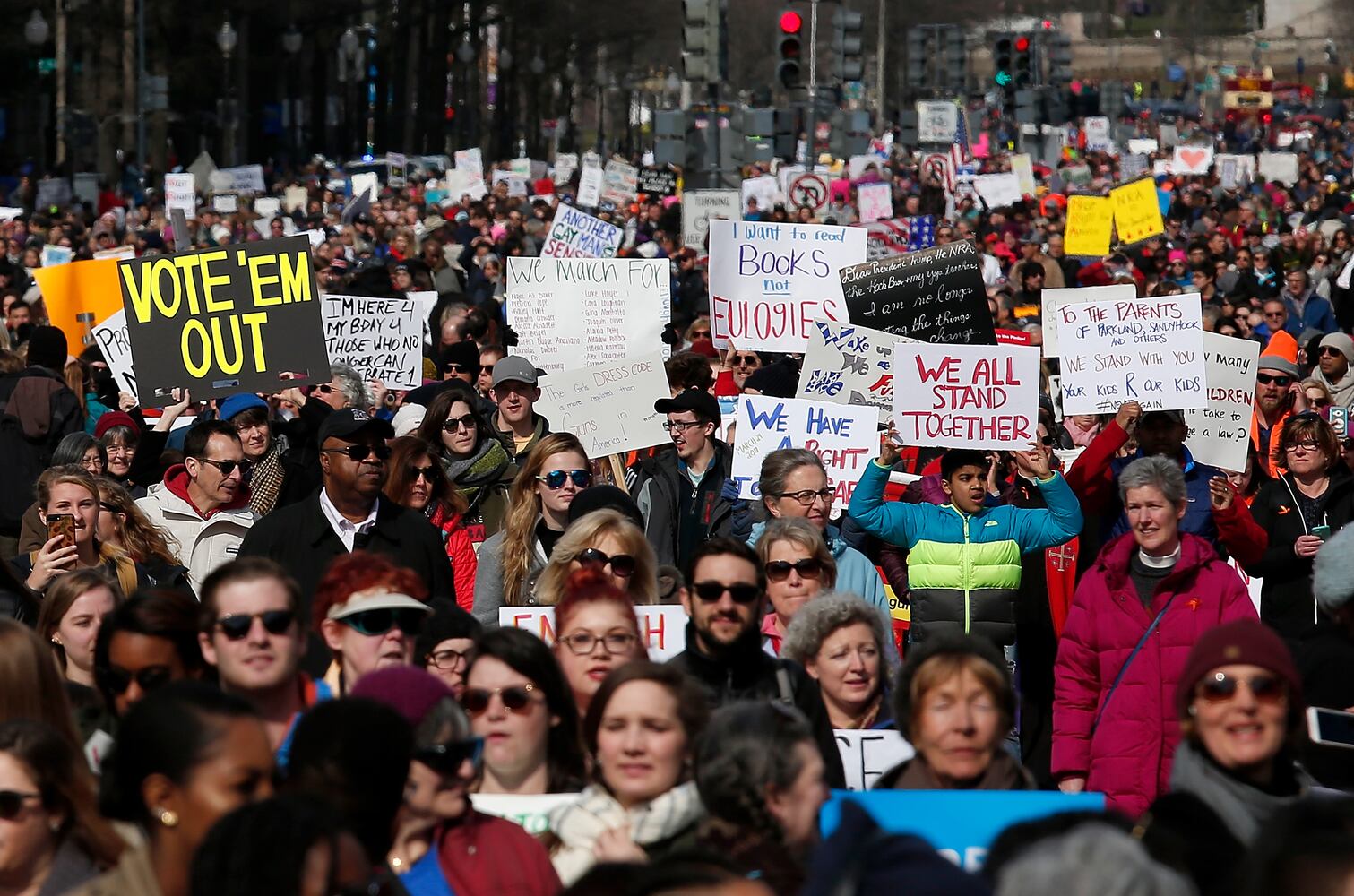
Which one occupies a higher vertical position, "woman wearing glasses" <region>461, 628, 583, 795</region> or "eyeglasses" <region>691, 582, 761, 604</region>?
"eyeglasses" <region>691, 582, 761, 604</region>

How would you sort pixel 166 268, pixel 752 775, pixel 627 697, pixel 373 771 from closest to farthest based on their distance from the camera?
pixel 373 771, pixel 752 775, pixel 627 697, pixel 166 268

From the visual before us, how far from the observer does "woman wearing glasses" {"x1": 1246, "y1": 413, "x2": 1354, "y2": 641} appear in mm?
8805

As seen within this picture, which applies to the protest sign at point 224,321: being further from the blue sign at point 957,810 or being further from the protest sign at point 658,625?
the blue sign at point 957,810

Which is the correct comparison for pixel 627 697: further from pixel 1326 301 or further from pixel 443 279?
pixel 443 279

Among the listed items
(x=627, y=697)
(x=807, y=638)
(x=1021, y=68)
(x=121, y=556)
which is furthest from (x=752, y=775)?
(x=1021, y=68)

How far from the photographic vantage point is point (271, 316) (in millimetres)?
10344

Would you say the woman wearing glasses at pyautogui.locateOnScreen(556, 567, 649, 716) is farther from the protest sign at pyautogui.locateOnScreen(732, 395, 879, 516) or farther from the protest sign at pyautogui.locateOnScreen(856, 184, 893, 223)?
the protest sign at pyautogui.locateOnScreen(856, 184, 893, 223)

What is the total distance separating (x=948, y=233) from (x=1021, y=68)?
15.9 metres

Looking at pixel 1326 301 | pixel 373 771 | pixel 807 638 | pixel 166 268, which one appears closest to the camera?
pixel 373 771

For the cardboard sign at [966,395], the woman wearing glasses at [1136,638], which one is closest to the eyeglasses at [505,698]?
the woman wearing glasses at [1136,638]

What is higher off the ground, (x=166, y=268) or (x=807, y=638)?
(x=166, y=268)

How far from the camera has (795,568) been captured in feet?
23.3

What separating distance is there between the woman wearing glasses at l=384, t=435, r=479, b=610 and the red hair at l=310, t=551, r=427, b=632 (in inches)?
96.2

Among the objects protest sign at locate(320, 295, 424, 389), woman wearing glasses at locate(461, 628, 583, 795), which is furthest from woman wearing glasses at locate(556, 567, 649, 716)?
protest sign at locate(320, 295, 424, 389)
